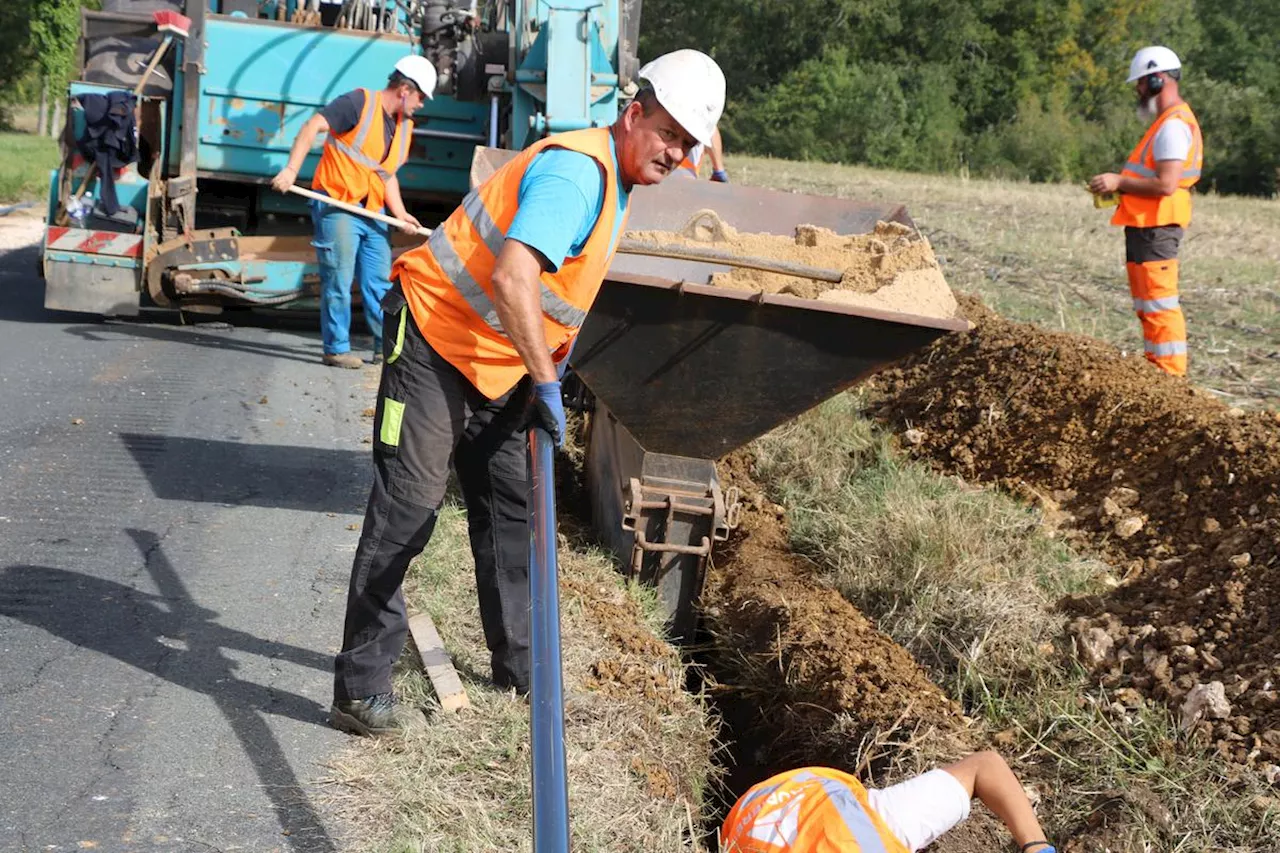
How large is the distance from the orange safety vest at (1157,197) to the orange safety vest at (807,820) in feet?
18.3

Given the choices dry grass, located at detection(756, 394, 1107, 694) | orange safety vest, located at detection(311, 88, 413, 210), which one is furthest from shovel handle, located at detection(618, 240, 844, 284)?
orange safety vest, located at detection(311, 88, 413, 210)

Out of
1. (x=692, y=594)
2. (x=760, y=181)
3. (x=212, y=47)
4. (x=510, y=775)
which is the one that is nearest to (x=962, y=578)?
(x=692, y=594)

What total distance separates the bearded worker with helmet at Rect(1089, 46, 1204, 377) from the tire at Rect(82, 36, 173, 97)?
6.48 metres

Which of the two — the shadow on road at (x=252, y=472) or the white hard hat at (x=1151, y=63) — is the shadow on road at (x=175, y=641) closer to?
the shadow on road at (x=252, y=472)

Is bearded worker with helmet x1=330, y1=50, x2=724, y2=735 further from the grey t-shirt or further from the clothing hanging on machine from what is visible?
the clothing hanging on machine

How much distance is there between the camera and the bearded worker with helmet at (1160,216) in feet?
24.7

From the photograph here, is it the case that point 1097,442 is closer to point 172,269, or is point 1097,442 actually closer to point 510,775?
point 510,775

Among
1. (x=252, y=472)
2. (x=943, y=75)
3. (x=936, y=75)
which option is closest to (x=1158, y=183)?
(x=252, y=472)

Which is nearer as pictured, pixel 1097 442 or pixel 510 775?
pixel 510 775

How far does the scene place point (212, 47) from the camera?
909 cm

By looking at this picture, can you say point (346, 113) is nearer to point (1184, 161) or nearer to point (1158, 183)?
point (1158, 183)

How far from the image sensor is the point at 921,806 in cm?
324

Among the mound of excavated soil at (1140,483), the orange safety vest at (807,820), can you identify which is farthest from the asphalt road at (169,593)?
the mound of excavated soil at (1140,483)

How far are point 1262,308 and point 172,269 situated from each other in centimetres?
812
